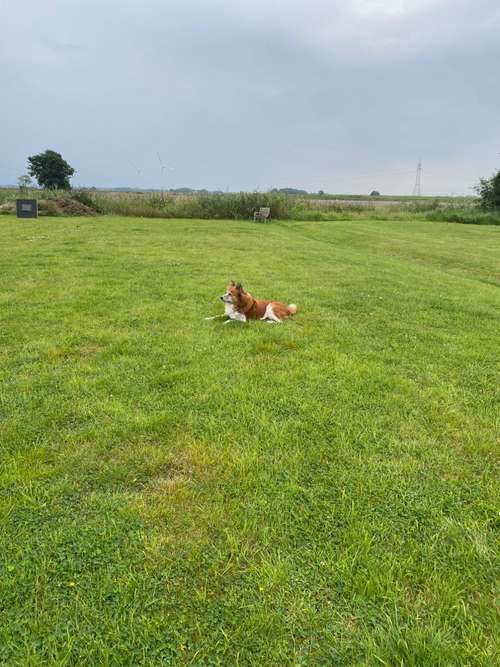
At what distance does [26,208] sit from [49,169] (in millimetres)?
23564

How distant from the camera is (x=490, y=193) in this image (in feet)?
94.8

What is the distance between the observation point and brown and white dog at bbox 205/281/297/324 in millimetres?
4645

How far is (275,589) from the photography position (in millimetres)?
1495

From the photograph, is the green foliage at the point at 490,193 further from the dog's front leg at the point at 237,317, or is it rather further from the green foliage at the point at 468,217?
the dog's front leg at the point at 237,317

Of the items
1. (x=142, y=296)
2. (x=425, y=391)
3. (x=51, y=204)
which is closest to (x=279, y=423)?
(x=425, y=391)

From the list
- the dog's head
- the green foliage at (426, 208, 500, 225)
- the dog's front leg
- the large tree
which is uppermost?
the large tree

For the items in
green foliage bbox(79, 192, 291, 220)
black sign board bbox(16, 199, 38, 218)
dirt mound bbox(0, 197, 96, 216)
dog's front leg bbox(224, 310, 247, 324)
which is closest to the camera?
dog's front leg bbox(224, 310, 247, 324)

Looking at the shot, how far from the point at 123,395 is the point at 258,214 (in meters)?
19.7

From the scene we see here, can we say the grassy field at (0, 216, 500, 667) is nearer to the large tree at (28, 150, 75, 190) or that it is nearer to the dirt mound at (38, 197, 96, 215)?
the dirt mound at (38, 197, 96, 215)

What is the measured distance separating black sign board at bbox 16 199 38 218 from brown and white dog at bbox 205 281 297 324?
1835 centimetres

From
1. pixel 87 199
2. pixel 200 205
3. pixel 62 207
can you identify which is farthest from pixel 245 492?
pixel 87 199

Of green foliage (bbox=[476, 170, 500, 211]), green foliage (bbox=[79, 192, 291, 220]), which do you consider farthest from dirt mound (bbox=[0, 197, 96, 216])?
green foliage (bbox=[476, 170, 500, 211])

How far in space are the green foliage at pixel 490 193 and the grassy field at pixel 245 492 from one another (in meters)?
29.6

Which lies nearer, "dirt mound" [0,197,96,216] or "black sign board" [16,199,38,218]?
"black sign board" [16,199,38,218]
